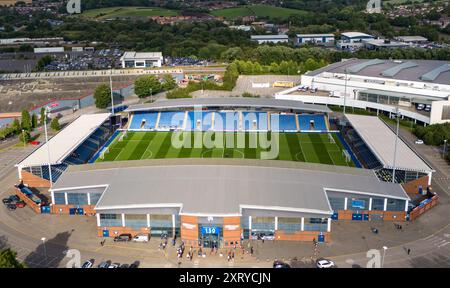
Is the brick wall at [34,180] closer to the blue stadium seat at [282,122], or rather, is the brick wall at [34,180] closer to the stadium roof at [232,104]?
the stadium roof at [232,104]

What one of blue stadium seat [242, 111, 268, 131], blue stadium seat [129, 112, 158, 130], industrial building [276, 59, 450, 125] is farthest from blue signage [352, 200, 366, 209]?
blue stadium seat [129, 112, 158, 130]

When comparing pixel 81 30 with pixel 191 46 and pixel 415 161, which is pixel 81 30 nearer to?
pixel 191 46

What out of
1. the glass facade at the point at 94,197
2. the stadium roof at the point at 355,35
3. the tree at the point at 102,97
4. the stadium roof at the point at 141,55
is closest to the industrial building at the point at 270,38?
the stadium roof at the point at 355,35

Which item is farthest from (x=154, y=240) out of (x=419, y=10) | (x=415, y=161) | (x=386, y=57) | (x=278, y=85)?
(x=419, y=10)

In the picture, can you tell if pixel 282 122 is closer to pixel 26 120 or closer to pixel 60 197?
pixel 60 197

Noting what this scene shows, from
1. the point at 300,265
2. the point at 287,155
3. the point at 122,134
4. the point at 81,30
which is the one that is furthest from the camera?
the point at 81,30
